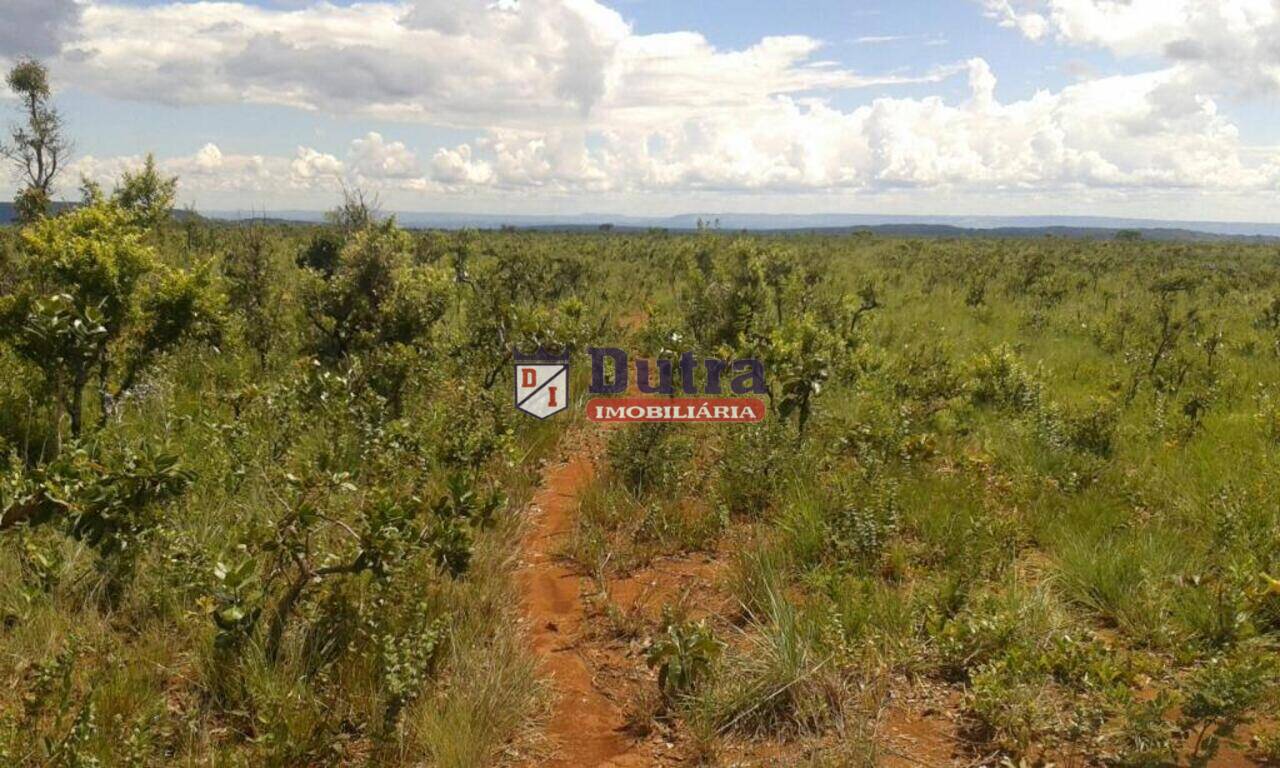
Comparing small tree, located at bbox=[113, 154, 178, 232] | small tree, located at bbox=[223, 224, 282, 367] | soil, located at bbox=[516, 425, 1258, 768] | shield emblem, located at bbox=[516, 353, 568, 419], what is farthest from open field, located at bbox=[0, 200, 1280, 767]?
small tree, located at bbox=[113, 154, 178, 232]

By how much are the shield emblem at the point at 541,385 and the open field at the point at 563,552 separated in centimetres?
27

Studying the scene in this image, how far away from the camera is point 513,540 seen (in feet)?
18.3

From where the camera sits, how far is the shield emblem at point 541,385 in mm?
8766

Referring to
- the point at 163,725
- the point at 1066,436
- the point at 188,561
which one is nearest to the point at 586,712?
the point at 163,725

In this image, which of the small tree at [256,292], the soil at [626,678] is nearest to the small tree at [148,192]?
the small tree at [256,292]

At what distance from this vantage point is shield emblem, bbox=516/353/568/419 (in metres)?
8.77

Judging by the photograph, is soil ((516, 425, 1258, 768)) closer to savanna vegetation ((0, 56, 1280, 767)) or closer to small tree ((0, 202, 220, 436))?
savanna vegetation ((0, 56, 1280, 767))

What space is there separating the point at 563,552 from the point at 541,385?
375cm

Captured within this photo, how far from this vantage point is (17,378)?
6391mm

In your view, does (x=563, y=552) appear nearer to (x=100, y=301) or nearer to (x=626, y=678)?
(x=626, y=678)

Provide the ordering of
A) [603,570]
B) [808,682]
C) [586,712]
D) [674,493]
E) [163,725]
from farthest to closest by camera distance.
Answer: [674,493]
[603,570]
[586,712]
[808,682]
[163,725]

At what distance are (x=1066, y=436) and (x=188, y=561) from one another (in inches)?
281

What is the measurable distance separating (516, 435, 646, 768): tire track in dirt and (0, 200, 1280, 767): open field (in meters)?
0.03

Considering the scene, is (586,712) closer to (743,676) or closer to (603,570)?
(743,676)
